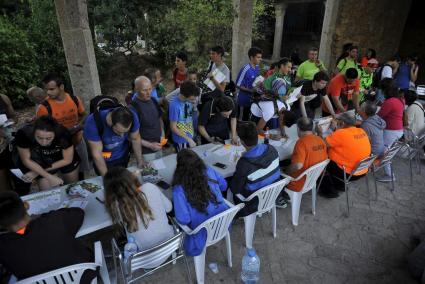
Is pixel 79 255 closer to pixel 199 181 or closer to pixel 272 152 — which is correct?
pixel 199 181

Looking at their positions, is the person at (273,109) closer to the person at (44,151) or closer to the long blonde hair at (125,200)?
the long blonde hair at (125,200)

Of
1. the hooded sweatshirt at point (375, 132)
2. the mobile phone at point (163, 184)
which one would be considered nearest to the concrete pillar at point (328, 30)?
the hooded sweatshirt at point (375, 132)

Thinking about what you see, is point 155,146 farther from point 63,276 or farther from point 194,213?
point 63,276

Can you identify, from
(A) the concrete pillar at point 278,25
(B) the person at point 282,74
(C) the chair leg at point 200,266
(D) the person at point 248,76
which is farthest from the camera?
(A) the concrete pillar at point 278,25

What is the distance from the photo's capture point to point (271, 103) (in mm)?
3998

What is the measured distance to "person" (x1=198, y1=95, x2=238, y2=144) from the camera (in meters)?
3.70

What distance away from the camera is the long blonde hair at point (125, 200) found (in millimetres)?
2164

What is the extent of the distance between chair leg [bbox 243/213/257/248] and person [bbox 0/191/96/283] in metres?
1.65

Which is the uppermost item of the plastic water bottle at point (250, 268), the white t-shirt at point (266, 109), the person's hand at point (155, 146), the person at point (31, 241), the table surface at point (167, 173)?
the white t-shirt at point (266, 109)

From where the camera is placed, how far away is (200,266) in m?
2.64

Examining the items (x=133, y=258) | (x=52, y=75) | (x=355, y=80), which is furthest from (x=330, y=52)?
(x=133, y=258)

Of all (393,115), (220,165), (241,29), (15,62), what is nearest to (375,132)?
(393,115)

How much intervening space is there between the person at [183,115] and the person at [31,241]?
6.41 feet

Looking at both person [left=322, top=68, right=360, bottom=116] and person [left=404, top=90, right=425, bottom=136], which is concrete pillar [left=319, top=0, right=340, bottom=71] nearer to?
person [left=322, top=68, right=360, bottom=116]
